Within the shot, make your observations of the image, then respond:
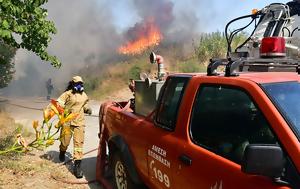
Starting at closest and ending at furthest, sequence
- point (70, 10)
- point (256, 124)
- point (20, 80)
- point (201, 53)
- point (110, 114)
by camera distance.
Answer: point (256, 124), point (110, 114), point (201, 53), point (70, 10), point (20, 80)

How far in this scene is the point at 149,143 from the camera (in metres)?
4.05

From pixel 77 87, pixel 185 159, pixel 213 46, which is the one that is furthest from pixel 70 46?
pixel 185 159

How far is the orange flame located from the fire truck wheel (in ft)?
81.0

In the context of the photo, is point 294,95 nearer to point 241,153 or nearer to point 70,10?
point 241,153

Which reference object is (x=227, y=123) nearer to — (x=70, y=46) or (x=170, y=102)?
(x=170, y=102)

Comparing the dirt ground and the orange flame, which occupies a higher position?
the orange flame

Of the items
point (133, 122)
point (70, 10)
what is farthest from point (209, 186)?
point (70, 10)

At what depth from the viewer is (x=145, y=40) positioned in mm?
31391

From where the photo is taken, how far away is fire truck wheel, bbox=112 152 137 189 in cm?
473

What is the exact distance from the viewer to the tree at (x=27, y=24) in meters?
5.82

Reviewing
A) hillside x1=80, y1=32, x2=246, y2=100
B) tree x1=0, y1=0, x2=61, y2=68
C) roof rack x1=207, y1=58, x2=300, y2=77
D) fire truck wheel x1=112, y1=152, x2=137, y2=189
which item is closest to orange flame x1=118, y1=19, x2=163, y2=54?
hillside x1=80, y1=32, x2=246, y2=100

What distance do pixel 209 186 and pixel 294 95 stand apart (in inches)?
36.2

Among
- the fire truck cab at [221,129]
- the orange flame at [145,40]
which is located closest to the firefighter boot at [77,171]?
the fire truck cab at [221,129]

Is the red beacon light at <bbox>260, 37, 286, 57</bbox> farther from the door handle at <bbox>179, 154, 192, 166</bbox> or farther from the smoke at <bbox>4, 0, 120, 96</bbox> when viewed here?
the smoke at <bbox>4, 0, 120, 96</bbox>
